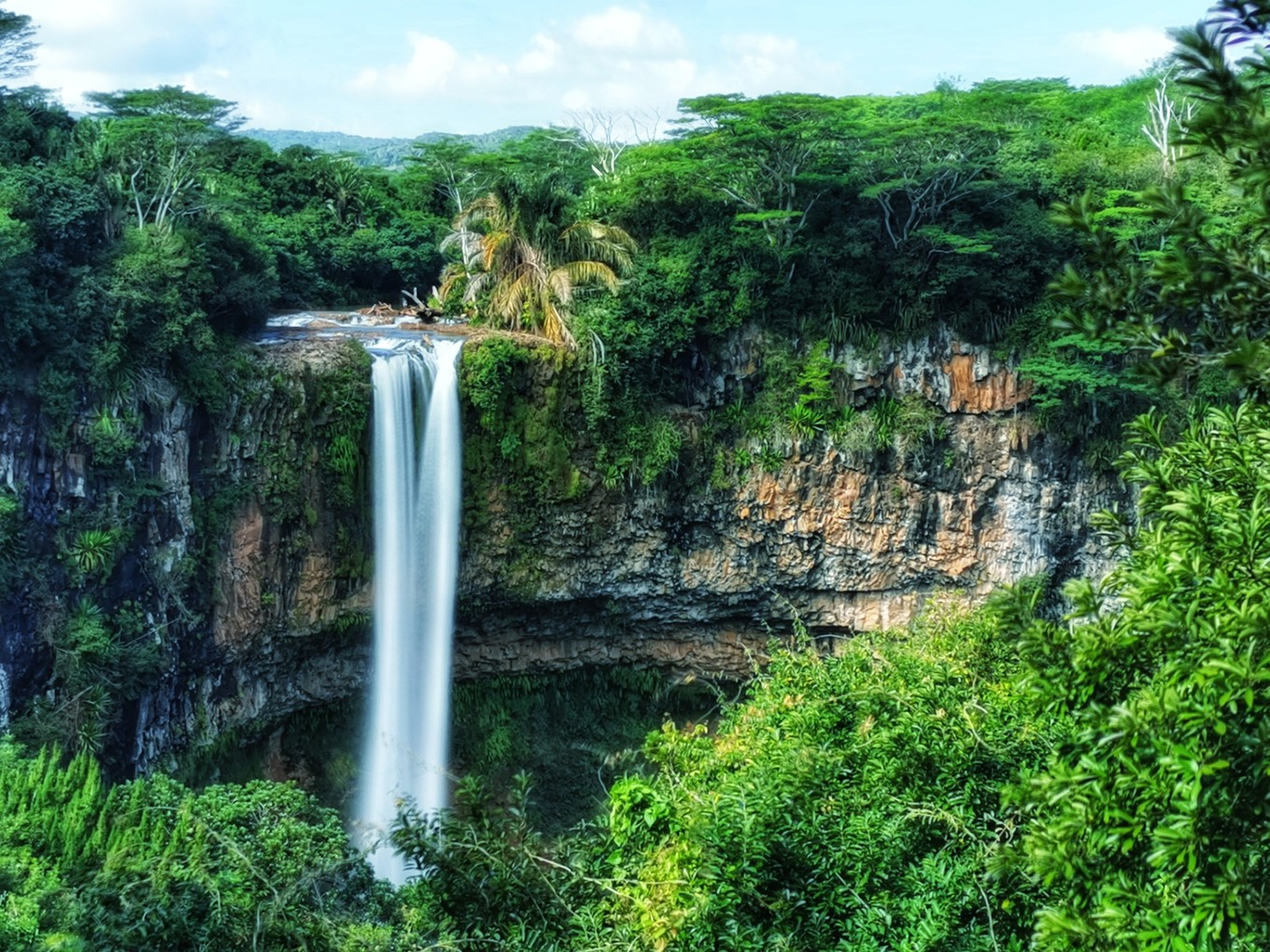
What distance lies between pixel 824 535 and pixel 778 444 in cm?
171

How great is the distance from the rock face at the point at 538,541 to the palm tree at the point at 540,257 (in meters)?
2.29

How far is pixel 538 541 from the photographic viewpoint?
1619cm

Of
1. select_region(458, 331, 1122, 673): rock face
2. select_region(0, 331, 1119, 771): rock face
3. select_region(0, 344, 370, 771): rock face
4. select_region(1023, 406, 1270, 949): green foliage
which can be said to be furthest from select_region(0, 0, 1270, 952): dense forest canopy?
select_region(458, 331, 1122, 673): rock face

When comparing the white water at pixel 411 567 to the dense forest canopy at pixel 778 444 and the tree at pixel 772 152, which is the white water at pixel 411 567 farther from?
the tree at pixel 772 152

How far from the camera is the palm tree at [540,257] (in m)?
15.8

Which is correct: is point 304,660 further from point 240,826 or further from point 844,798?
point 844,798

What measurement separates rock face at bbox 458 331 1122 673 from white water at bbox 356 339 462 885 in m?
0.80

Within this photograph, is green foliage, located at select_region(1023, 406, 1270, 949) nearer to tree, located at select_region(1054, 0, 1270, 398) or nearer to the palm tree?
tree, located at select_region(1054, 0, 1270, 398)

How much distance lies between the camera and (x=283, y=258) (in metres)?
19.6

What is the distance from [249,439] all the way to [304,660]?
11.7ft

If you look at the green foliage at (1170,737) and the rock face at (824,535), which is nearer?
the green foliage at (1170,737)

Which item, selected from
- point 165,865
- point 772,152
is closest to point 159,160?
point 772,152

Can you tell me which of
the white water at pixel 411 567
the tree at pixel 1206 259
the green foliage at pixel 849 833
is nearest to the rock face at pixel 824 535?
the white water at pixel 411 567

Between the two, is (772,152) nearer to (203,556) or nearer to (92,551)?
(203,556)
